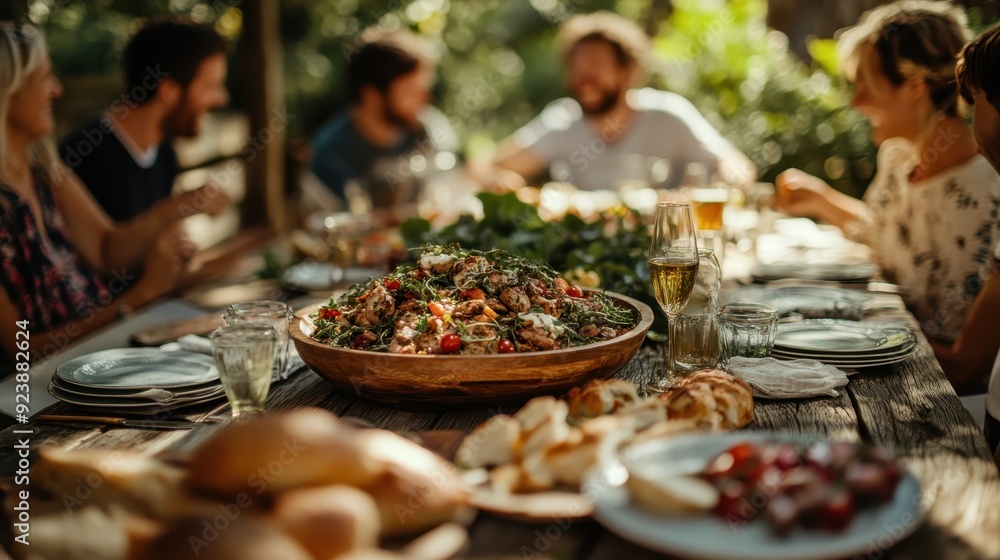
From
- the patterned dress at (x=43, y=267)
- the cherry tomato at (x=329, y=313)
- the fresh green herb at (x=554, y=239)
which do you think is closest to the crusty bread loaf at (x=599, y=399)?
the cherry tomato at (x=329, y=313)

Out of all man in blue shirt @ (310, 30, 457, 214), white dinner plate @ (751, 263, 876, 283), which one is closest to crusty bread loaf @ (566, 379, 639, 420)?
white dinner plate @ (751, 263, 876, 283)

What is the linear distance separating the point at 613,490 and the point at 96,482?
0.62m

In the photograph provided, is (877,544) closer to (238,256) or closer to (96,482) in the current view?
(96,482)

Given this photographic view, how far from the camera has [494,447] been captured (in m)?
1.26

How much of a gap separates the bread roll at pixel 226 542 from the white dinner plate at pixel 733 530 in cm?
36

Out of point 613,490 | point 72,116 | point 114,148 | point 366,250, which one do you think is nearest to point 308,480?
point 613,490

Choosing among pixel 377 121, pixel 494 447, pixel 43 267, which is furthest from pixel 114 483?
pixel 377 121

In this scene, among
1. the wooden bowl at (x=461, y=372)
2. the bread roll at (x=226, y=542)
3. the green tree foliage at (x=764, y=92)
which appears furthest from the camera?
the green tree foliage at (x=764, y=92)

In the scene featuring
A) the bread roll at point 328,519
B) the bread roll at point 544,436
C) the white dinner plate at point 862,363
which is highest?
the bread roll at point 328,519

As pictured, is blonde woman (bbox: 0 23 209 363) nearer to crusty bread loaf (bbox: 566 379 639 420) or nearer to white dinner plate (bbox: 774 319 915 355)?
crusty bread loaf (bbox: 566 379 639 420)

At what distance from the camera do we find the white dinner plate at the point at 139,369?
5.46 feet

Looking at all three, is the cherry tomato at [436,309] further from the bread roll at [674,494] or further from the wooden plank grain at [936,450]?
the wooden plank grain at [936,450]

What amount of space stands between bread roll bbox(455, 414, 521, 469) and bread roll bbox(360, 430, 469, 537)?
4.5 inches

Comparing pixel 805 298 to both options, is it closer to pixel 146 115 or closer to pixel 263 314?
pixel 263 314
